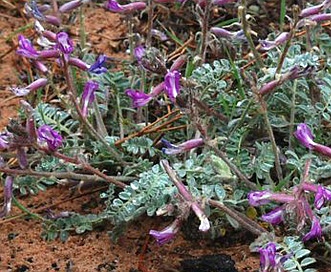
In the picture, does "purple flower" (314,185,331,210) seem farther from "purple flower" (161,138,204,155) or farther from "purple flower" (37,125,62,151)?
"purple flower" (37,125,62,151)

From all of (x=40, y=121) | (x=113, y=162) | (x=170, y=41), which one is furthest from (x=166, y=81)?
(x=170, y=41)

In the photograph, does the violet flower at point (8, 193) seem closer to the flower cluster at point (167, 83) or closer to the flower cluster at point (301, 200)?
the flower cluster at point (167, 83)

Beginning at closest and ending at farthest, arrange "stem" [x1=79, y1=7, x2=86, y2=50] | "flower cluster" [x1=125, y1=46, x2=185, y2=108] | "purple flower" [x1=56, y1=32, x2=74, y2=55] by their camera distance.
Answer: "flower cluster" [x1=125, y1=46, x2=185, y2=108]
"purple flower" [x1=56, y1=32, x2=74, y2=55]
"stem" [x1=79, y1=7, x2=86, y2=50]

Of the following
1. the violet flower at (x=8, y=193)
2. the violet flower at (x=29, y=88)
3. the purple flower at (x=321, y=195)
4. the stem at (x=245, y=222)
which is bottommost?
the violet flower at (x=8, y=193)

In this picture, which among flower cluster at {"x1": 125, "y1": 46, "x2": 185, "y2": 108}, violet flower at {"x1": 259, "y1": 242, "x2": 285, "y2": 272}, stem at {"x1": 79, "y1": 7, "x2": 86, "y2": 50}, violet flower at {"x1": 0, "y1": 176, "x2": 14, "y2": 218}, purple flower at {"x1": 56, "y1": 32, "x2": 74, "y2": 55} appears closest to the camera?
violet flower at {"x1": 259, "y1": 242, "x2": 285, "y2": 272}

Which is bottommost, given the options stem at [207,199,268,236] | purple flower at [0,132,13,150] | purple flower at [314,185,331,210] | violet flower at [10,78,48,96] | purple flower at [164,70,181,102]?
stem at [207,199,268,236]

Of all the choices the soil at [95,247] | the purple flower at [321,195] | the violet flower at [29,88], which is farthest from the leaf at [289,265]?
the violet flower at [29,88]

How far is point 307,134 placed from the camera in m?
2.13

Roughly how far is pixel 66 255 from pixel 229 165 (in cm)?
61

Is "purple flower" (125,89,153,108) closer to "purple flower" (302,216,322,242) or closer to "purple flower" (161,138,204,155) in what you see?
"purple flower" (161,138,204,155)

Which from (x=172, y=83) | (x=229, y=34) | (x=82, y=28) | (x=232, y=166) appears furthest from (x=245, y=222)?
(x=82, y=28)

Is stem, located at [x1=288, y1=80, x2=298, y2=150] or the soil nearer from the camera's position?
the soil

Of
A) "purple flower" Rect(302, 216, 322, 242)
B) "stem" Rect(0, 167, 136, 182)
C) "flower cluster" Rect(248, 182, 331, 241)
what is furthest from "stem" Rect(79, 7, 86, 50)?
"purple flower" Rect(302, 216, 322, 242)

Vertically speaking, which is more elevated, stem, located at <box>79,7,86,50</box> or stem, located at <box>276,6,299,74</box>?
stem, located at <box>276,6,299,74</box>
